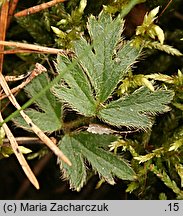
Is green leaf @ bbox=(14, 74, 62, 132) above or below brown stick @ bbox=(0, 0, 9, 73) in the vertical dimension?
below

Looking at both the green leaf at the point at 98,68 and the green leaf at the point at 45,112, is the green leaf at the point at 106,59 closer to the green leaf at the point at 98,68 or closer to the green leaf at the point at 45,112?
the green leaf at the point at 98,68

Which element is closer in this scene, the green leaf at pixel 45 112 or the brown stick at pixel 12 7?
the green leaf at pixel 45 112

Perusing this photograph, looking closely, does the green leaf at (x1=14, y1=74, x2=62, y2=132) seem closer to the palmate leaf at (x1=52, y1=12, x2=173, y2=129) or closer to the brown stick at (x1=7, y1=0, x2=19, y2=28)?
the palmate leaf at (x1=52, y1=12, x2=173, y2=129)

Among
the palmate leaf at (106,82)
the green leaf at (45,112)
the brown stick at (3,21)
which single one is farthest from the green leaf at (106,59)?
the brown stick at (3,21)

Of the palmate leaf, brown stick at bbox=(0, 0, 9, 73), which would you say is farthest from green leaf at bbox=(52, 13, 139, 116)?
brown stick at bbox=(0, 0, 9, 73)

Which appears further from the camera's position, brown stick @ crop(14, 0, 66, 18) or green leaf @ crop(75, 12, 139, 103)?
brown stick @ crop(14, 0, 66, 18)

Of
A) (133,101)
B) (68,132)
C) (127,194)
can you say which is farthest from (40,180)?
(133,101)
